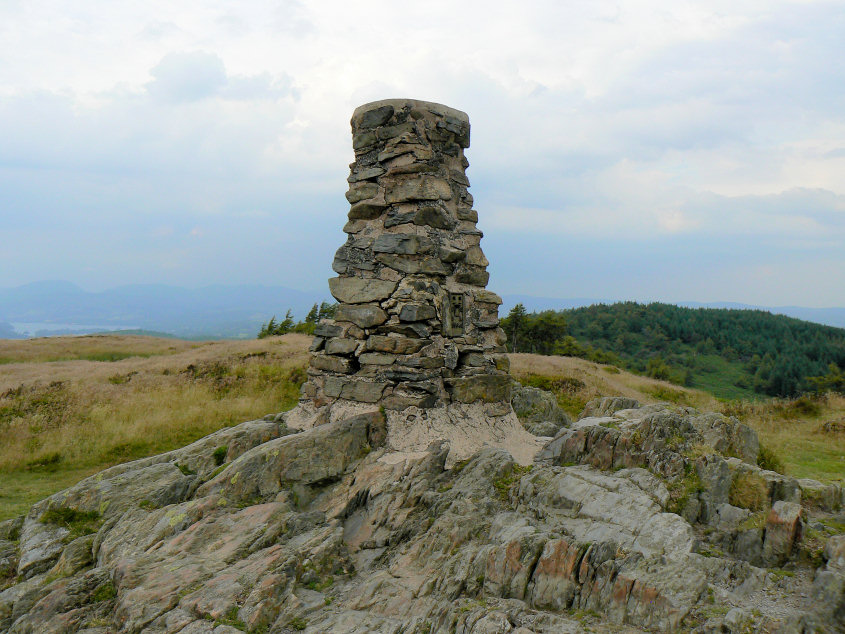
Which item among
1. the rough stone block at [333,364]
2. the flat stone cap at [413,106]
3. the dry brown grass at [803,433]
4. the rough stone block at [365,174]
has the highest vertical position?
the flat stone cap at [413,106]

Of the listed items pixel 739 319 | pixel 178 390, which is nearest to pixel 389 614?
pixel 178 390

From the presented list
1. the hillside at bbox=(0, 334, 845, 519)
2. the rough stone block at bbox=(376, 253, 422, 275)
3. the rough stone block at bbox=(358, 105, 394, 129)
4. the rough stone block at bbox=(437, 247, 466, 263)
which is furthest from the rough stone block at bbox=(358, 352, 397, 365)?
the hillside at bbox=(0, 334, 845, 519)

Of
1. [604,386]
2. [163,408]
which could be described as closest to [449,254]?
[163,408]

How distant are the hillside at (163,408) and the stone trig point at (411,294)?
10.6m

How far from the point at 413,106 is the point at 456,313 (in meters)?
4.13

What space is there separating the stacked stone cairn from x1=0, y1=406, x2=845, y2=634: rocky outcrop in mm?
1136

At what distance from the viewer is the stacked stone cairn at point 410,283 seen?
368 inches

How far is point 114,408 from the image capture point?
20.9m

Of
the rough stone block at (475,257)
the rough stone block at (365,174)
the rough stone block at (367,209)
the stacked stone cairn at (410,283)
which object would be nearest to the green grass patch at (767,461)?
the stacked stone cairn at (410,283)

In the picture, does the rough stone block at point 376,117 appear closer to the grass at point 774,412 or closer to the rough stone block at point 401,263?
the rough stone block at point 401,263

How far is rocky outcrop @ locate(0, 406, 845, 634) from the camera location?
16.7 feet

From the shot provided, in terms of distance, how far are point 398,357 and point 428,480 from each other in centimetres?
243

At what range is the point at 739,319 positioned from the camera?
322 ft

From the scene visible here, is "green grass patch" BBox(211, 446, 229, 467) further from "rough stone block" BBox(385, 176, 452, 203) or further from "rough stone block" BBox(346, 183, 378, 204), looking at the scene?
"rough stone block" BBox(385, 176, 452, 203)
